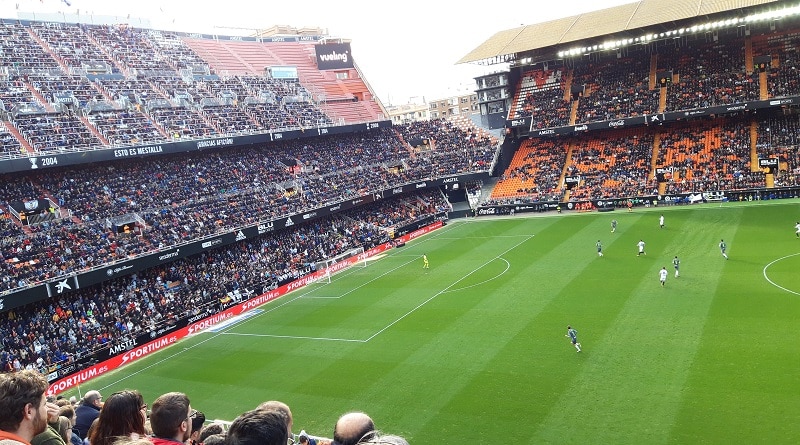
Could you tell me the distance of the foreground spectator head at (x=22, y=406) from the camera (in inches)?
173

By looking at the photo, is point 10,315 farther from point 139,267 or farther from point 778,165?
point 778,165

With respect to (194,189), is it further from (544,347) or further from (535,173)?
(544,347)

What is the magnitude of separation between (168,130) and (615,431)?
41433mm

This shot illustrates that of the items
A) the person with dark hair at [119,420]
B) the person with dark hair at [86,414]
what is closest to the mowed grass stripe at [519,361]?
the person with dark hair at [86,414]

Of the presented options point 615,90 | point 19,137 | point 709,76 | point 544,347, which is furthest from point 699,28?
point 19,137

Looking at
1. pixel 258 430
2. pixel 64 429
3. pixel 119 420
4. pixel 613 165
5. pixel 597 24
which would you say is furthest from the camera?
pixel 597 24

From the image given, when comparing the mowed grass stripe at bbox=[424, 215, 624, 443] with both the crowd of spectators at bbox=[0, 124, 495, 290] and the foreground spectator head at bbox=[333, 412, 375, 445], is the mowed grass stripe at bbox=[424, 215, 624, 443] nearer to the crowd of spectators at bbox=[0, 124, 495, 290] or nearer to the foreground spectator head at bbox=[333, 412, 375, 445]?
the foreground spectator head at bbox=[333, 412, 375, 445]

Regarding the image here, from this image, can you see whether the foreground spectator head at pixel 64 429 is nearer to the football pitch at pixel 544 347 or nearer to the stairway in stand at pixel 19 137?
the football pitch at pixel 544 347

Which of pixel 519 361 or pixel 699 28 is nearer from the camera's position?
pixel 519 361

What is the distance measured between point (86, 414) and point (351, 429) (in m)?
5.66

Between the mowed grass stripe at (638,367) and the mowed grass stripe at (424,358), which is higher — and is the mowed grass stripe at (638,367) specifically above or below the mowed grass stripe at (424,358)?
above

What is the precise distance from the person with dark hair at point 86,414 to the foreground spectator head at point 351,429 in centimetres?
520

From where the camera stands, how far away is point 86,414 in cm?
816

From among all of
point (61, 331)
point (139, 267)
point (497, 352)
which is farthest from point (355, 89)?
point (497, 352)
